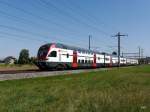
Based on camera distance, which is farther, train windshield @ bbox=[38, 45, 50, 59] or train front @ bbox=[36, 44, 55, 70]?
train windshield @ bbox=[38, 45, 50, 59]

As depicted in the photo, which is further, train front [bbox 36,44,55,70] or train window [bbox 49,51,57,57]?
train window [bbox 49,51,57,57]

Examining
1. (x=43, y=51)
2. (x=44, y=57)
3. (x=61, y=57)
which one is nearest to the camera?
(x=44, y=57)

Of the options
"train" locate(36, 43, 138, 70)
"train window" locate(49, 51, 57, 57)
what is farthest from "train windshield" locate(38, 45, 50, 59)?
"train window" locate(49, 51, 57, 57)

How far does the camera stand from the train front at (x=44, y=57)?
34906 millimetres

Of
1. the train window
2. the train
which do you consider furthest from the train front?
the train window

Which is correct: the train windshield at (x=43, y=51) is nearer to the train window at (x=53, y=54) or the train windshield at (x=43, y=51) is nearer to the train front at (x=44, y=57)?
the train front at (x=44, y=57)

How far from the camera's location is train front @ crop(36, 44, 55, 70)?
34906mm

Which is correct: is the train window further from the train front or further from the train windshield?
the train windshield

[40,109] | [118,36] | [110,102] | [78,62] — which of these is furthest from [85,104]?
[118,36]

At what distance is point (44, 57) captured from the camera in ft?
115

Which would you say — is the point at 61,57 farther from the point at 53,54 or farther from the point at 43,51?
the point at 43,51

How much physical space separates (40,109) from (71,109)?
79 cm

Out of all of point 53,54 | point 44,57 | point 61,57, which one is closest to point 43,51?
point 44,57

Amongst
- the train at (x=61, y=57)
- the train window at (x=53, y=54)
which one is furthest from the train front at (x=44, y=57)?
the train window at (x=53, y=54)
